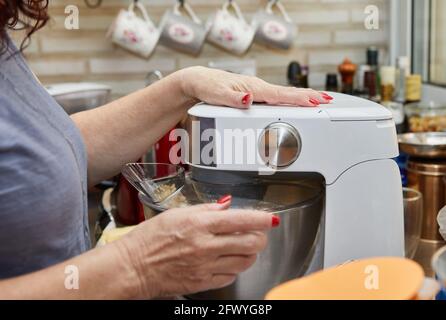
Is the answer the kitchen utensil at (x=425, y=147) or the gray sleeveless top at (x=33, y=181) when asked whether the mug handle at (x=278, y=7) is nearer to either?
the kitchen utensil at (x=425, y=147)

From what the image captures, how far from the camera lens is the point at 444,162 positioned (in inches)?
38.9

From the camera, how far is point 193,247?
0.50m

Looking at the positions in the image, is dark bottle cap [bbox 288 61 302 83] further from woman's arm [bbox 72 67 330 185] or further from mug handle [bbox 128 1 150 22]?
woman's arm [bbox 72 67 330 185]

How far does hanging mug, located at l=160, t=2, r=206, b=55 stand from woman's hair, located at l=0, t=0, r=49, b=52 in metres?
→ 0.86

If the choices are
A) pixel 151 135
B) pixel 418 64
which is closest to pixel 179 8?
pixel 418 64

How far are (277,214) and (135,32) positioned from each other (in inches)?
43.9

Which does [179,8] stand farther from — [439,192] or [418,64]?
[439,192]

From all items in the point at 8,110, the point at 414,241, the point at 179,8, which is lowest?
the point at 414,241

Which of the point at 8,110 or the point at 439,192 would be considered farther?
the point at 439,192

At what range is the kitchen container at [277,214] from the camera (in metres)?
0.60

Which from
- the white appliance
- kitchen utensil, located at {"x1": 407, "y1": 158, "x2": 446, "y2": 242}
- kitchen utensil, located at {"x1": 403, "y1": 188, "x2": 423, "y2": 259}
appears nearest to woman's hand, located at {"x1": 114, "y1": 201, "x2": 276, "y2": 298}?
the white appliance

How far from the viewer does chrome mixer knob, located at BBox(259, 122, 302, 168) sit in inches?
23.0

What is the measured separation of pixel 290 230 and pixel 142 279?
0.18 meters

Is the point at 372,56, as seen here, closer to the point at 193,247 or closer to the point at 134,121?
the point at 134,121
